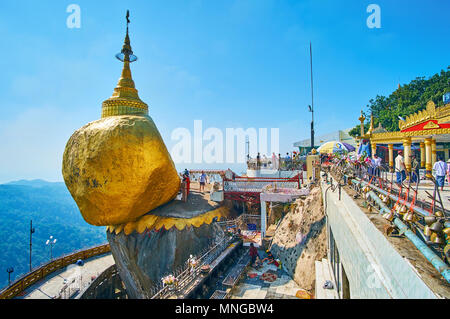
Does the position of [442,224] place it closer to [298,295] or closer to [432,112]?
[298,295]

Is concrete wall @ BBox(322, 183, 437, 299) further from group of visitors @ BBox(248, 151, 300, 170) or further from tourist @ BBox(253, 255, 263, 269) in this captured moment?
group of visitors @ BBox(248, 151, 300, 170)

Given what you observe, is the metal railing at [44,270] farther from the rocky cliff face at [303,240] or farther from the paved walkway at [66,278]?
the rocky cliff face at [303,240]

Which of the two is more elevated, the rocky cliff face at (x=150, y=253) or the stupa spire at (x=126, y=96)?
the stupa spire at (x=126, y=96)

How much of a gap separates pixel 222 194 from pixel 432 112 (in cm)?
1299

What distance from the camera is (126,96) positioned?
15508 millimetres

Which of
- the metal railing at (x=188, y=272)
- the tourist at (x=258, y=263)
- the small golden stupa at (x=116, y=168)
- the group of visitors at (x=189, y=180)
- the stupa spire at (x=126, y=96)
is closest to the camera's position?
the metal railing at (x=188, y=272)

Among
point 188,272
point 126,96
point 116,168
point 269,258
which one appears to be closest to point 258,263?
point 269,258

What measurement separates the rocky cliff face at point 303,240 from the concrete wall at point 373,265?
6303 millimetres

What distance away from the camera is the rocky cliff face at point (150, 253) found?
12922mm

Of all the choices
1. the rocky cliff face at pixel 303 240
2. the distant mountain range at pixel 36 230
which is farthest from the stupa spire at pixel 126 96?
the distant mountain range at pixel 36 230

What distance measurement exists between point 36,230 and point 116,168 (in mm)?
143374

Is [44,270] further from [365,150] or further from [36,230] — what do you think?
[36,230]

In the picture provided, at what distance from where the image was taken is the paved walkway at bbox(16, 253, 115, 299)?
1522 centimetres

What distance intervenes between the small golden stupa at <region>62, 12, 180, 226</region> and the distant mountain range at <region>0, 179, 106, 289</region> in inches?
3254
